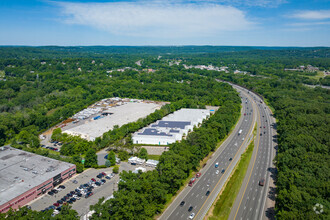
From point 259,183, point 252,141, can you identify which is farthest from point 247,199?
point 252,141

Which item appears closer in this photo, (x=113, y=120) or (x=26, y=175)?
(x=26, y=175)

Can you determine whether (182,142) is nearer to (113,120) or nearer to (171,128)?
(171,128)

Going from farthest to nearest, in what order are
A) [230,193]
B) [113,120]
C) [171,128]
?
[113,120] → [171,128] → [230,193]

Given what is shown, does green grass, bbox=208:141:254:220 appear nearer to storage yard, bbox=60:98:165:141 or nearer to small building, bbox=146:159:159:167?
small building, bbox=146:159:159:167

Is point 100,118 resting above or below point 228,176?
above

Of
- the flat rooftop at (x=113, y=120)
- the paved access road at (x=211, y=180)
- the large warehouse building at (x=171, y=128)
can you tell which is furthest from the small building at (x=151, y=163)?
the flat rooftop at (x=113, y=120)

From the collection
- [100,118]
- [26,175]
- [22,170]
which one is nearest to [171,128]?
[100,118]

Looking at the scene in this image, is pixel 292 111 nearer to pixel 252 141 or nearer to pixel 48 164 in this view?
pixel 252 141

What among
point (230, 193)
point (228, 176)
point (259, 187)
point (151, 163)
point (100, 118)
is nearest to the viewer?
point (230, 193)
